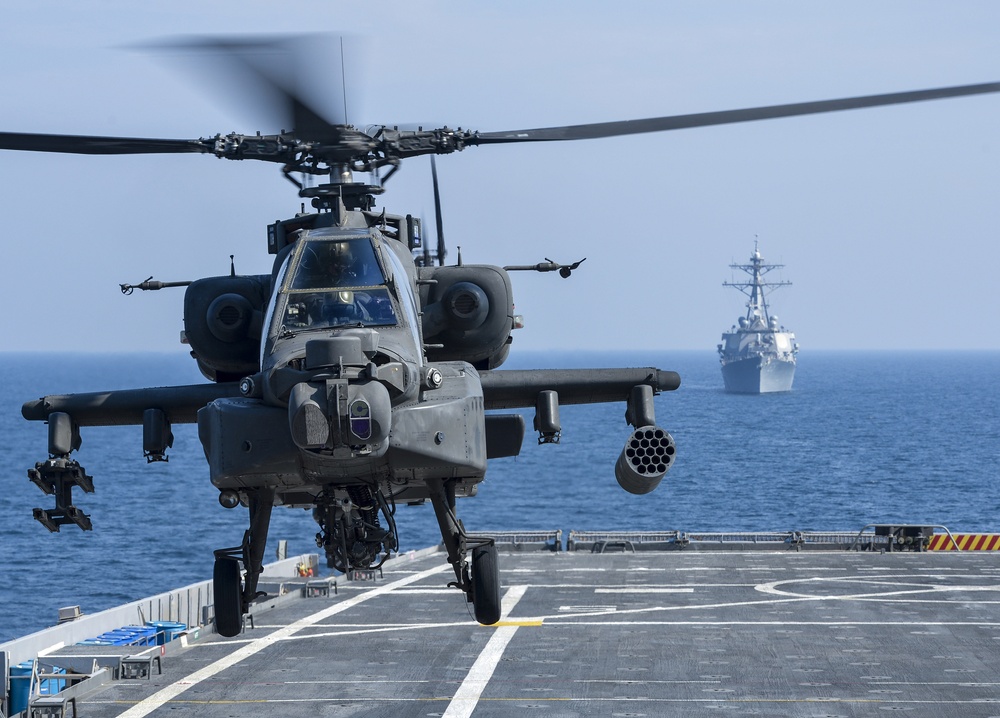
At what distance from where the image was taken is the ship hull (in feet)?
625

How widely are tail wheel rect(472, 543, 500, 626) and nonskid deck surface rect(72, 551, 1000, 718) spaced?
1231 centimetres

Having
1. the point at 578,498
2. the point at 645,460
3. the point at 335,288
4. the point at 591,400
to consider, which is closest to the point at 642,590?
the point at 591,400

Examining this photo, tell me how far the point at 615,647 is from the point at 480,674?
467cm

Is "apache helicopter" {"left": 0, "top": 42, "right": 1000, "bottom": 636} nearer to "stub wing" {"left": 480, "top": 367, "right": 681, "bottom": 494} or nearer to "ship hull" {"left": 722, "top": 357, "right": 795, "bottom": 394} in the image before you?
"stub wing" {"left": 480, "top": 367, "right": 681, "bottom": 494}

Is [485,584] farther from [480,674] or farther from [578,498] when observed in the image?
[578,498]

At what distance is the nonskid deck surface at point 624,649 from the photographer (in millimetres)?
26406

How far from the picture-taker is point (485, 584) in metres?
13.8

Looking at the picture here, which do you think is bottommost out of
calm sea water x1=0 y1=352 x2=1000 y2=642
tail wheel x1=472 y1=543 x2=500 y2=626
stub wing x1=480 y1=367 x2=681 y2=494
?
calm sea water x1=0 y1=352 x2=1000 y2=642

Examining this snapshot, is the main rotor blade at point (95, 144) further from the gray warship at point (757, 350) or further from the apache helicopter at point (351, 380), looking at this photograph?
the gray warship at point (757, 350)

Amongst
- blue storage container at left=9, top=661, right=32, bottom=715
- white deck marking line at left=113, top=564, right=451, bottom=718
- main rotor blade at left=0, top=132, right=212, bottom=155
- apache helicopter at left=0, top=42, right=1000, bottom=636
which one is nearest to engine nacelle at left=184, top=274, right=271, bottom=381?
apache helicopter at left=0, top=42, right=1000, bottom=636

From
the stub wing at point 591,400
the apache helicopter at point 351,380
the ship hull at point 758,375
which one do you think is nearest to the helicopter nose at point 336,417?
the apache helicopter at point 351,380

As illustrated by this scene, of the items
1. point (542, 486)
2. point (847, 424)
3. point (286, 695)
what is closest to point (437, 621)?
point (286, 695)

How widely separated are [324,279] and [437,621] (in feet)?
78.6

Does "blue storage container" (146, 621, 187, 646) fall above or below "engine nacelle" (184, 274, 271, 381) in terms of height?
below
